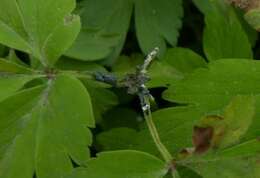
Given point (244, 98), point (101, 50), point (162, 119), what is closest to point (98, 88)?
point (101, 50)

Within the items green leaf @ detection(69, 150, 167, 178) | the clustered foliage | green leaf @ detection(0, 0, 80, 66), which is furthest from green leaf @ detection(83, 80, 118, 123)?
green leaf @ detection(69, 150, 167, 178)

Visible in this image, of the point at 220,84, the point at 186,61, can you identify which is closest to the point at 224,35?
the point at 186,61

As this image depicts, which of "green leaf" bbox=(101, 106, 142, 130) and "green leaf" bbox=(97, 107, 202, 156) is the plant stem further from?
"green leaf" bbox=(101, 106, 142, 130)

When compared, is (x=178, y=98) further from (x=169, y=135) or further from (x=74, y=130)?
(x=74, y=130)

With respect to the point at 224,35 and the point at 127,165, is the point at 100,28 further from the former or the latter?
the point at 127,165

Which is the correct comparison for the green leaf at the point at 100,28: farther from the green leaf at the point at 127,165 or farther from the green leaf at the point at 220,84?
the green leaf at the point at 127,165

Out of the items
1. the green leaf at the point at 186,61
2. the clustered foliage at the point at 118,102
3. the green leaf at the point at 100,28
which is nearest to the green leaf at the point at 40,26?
the clustered foliage at the point at 118,102
